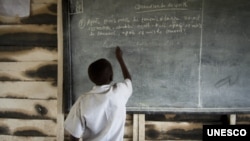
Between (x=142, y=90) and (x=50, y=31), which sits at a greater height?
(x=50, y=31)

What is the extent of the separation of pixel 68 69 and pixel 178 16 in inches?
35.4

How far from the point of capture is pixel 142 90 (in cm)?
210

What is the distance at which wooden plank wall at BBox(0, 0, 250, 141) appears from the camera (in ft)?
7.16

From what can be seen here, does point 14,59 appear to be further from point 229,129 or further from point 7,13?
point 229,129

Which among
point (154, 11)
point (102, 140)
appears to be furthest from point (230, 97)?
point (102, 140)

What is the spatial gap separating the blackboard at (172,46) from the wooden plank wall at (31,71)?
7.7 inches

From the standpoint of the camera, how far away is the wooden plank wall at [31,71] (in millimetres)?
2193

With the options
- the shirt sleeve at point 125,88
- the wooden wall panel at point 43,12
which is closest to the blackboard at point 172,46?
the wooden wall panel at point 43,12

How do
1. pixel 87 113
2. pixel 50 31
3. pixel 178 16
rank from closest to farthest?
pixel 87 113 < pixel 178 16 < pixel 50 31

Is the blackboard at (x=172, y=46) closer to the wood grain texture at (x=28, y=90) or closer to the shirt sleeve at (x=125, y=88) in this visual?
the wood grain texture at (x=28, y=90)

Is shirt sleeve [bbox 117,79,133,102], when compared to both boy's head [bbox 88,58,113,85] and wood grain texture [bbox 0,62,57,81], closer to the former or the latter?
boy's head [bbox 88,58,113,85]

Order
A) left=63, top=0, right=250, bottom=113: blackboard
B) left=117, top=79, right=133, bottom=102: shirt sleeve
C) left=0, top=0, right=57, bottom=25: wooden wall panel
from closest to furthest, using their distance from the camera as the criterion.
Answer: left=117, top=79, right=133, bottom=102: shirt sleeve
left=63, top=0, right=250, bottom=113: blackboard
left=0, top=0, right=57, bottom=25: wooden wall panel

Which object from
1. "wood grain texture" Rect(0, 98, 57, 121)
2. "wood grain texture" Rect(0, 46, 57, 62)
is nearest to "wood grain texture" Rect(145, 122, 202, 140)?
"wood grain texture" Rect(0, 98, 57, 121)

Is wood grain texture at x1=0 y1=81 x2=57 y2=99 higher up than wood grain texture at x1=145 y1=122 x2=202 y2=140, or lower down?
higher up
